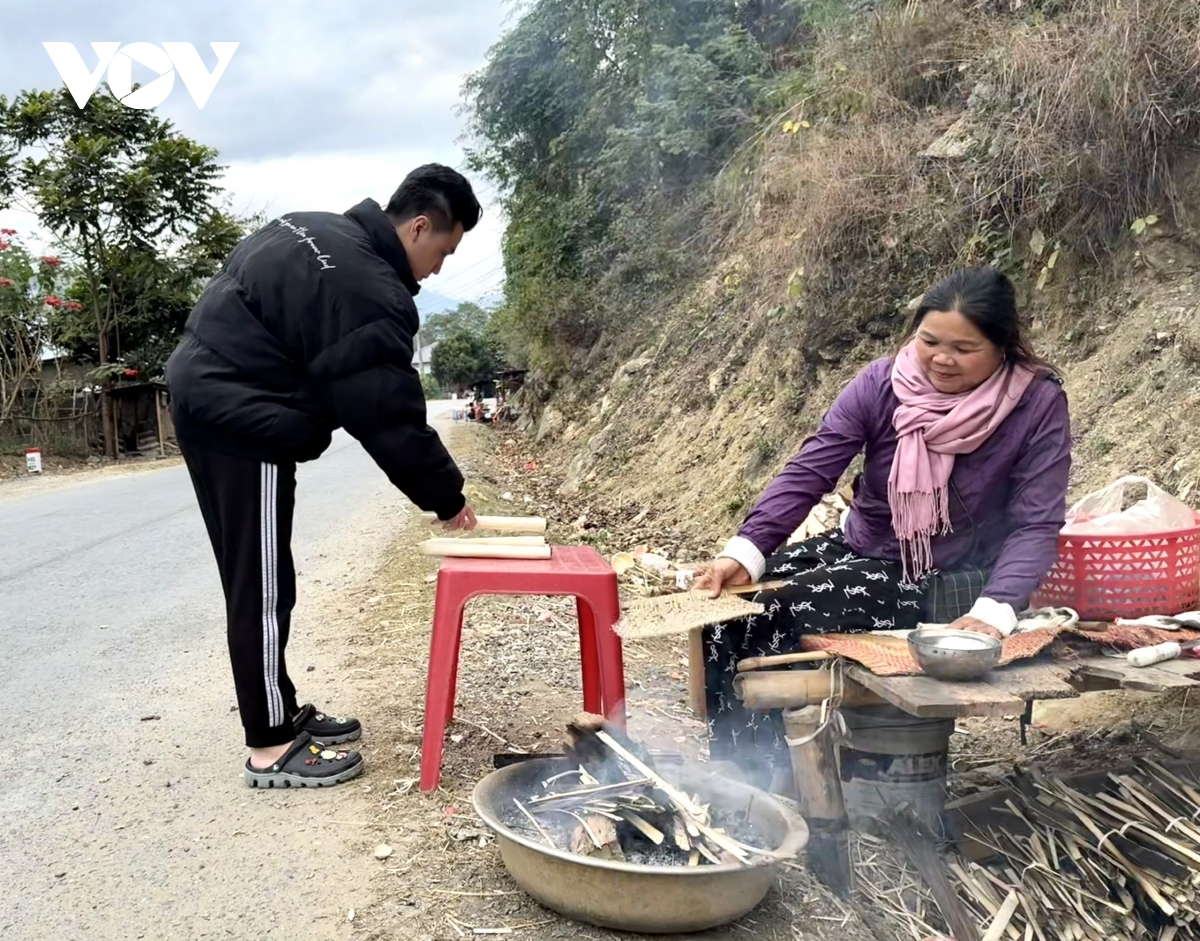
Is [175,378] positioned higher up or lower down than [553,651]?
higher up

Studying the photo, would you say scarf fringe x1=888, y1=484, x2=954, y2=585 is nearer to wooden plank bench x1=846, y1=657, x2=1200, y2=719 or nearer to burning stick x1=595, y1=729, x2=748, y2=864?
wooden plank bench x1=846, y1=657, x2=1200, y2=719

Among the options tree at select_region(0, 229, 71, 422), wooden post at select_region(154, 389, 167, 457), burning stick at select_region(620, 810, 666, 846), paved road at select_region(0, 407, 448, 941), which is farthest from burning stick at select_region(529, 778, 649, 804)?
wooden post at select_region(154, 389, 167, 457)

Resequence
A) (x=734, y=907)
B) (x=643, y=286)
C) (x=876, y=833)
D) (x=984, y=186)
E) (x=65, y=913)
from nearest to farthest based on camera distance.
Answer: (x=734, y=907), (x=65, y=913), (x=876, y=833), (x=984, y=186), (x=643, y=286)

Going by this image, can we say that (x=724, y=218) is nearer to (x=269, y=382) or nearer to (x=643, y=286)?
(x=643, y=286)

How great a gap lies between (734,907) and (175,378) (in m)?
2.25

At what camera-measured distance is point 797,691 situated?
8.58ft

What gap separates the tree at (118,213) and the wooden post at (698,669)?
2276 cm

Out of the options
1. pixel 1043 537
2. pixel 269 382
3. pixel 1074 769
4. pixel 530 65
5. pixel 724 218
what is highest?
pixel 530 65

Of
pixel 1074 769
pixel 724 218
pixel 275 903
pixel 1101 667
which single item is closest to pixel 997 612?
pixel 1101 667

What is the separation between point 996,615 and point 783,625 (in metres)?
0.69

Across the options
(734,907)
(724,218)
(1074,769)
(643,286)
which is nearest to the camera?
(734,907)

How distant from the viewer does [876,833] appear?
2857 mm

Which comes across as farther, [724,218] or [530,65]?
[530,65]

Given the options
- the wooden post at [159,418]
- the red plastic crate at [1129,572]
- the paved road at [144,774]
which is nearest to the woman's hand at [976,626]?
the red plastic crate at [1129,572]
